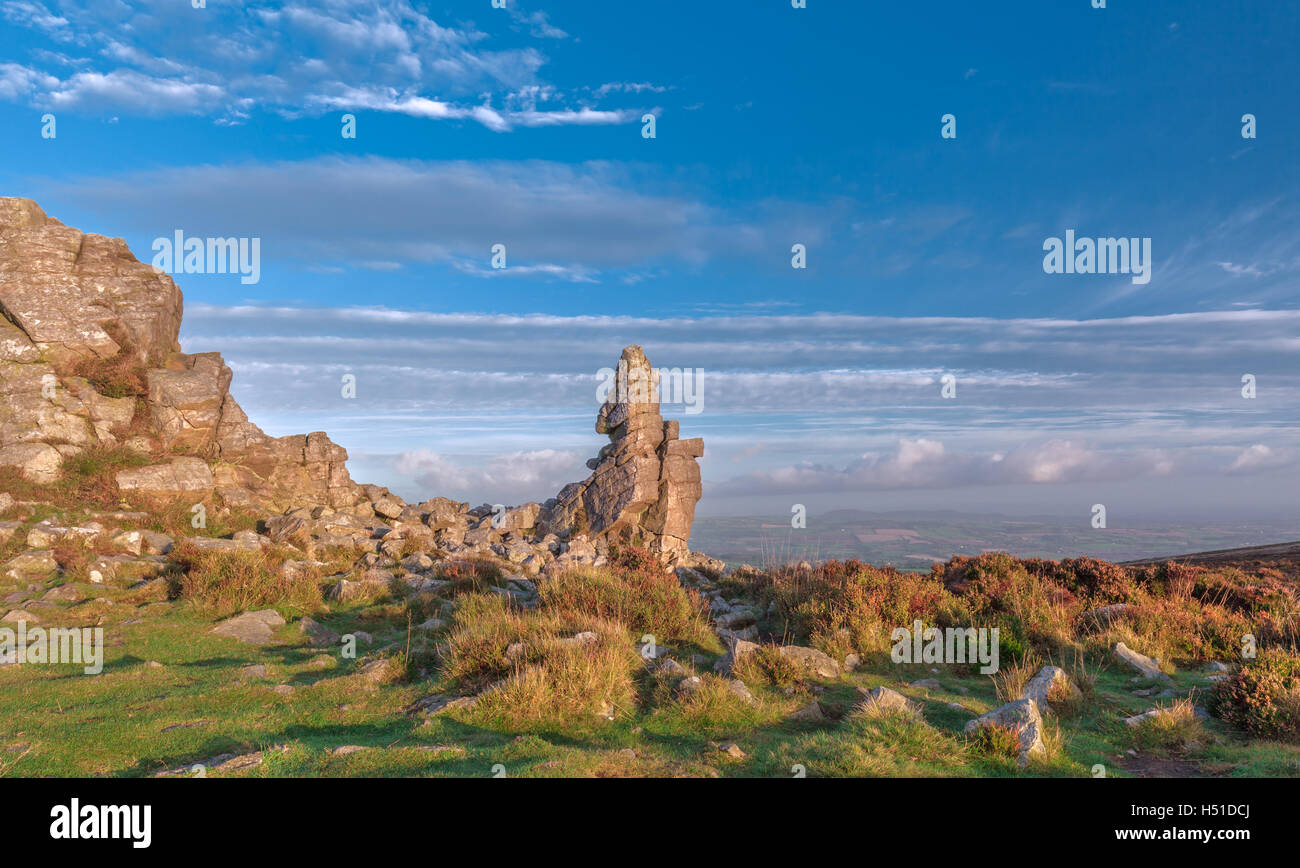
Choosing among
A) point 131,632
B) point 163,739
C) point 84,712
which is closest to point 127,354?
point 131,632

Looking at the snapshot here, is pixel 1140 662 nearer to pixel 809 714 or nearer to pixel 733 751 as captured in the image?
pixel 809 714

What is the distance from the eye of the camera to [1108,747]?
344 inches

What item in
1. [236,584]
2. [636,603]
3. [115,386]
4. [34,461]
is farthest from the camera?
[115,386]

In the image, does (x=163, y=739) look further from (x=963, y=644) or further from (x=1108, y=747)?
(x=963, y=644)

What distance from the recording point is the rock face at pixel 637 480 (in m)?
33.8

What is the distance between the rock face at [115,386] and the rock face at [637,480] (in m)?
11.0

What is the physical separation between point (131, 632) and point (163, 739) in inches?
316

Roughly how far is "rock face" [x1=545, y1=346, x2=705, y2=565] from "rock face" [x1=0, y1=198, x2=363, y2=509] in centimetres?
1104

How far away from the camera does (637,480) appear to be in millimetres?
33906

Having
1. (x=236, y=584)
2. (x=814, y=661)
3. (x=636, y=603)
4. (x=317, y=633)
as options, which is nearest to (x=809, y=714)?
(x=814, y=661)

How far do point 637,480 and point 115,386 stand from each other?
22.0 metres

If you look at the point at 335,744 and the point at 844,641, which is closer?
the point at 335,744

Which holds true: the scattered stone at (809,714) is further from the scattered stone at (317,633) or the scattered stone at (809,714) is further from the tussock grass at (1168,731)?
the scattered stone at (317,633)

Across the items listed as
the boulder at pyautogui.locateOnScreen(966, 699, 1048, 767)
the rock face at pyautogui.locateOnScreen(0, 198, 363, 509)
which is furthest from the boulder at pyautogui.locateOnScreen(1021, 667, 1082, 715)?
the rock face at pyautogui.locateOnScreen(0, 198, 363, 509)
